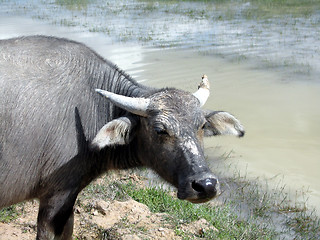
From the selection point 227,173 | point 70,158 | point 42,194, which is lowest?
point 227,173

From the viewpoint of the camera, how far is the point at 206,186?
326 cm

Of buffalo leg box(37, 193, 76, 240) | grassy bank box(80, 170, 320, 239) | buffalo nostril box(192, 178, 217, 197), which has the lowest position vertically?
grassy bank box(80, 170, 320, 239)

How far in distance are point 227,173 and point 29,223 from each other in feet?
10.1

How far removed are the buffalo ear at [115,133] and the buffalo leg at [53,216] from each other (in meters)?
0.62

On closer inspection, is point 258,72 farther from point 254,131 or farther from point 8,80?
point 8,80

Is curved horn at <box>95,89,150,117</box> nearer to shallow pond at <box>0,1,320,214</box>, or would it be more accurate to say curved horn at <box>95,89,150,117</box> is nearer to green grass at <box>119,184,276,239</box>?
green grass at <box>119,184,276,239</box>

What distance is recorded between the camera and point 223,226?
4.69 metres

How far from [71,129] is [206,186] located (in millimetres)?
1234

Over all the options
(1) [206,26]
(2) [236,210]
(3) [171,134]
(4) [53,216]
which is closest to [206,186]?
(3) [171,134]

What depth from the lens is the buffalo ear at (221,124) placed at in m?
3.88

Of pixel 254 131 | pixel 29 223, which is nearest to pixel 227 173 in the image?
pixel 254 131

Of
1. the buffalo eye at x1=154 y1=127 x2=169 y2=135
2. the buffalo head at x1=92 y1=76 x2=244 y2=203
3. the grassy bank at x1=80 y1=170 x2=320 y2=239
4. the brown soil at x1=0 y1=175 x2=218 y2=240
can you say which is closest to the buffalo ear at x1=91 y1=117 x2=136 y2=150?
the buffalo head at x1=92 y1=76 x2=244 y2=203

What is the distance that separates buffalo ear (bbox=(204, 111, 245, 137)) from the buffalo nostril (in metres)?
0.73

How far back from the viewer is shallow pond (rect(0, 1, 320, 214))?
7457mm
